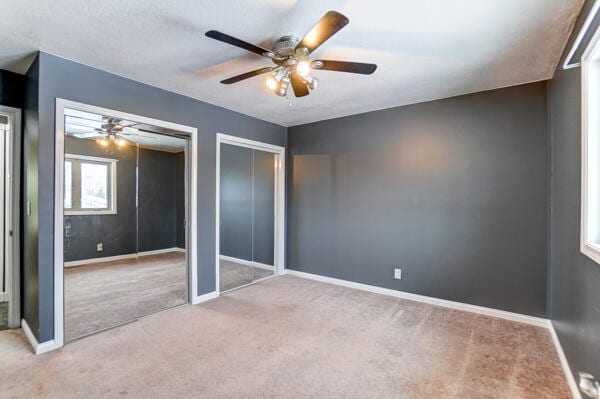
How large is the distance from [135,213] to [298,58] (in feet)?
8.73

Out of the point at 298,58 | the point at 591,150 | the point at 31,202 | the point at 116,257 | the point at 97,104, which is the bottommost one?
the point at 116,257

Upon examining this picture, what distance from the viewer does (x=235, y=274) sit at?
14.0ft

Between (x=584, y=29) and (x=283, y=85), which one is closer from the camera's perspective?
(x=584, y=29)

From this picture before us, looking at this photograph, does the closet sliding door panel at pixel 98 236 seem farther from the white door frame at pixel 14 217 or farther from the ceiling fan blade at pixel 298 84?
the ceiling fan blade at pixel 298 84

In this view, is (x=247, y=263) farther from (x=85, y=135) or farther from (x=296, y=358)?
(x=85, y=135)

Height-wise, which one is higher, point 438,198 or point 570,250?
point 438,198

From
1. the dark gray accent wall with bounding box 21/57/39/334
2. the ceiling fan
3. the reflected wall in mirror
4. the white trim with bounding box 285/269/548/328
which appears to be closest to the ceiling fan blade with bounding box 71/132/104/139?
the reflected wall in mirror

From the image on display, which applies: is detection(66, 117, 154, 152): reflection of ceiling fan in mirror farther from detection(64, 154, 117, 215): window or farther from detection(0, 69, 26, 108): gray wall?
detection(0, 69, 26, 108): gray wall

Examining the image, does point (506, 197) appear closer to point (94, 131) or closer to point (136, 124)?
point (136, 124)

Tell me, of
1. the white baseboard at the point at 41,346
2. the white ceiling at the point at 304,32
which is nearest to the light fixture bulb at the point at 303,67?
the white ceiling at the point at 304,32

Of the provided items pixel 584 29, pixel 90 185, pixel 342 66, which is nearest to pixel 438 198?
pixel 584 29

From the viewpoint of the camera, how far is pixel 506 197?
3072 mm

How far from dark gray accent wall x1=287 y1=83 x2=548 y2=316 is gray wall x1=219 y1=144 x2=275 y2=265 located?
0.61 metres

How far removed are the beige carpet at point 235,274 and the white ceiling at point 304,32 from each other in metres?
2.45
